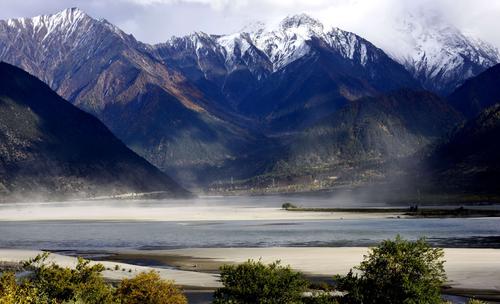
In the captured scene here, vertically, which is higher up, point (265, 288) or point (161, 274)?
point (161, 274)

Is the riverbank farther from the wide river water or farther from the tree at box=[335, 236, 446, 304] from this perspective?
the tree at box=[335, 236, 446, 304]

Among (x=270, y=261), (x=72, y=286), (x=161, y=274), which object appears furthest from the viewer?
(x=270, y=261)

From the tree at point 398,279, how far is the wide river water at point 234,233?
6417 cm

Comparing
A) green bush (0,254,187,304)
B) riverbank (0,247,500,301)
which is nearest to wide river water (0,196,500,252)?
riverbank (0,247,500,301)

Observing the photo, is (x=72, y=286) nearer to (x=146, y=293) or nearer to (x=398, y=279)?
(x=146, y=293)

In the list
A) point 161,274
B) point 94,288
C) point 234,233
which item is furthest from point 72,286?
point 234,233

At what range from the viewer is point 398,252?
4825 centimetres

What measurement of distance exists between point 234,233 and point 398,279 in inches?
4004

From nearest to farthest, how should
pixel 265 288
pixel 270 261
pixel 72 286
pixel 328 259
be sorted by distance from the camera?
pixel 265 288 → pixel 72 286 → pixel 270 261 → pixel 328 259

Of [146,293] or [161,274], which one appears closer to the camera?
[146,293]

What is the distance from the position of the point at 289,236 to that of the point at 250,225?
38.0 meters

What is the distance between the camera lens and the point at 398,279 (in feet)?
155

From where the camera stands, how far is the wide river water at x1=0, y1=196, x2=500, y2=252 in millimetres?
122375

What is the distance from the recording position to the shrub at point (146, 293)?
51094mm
